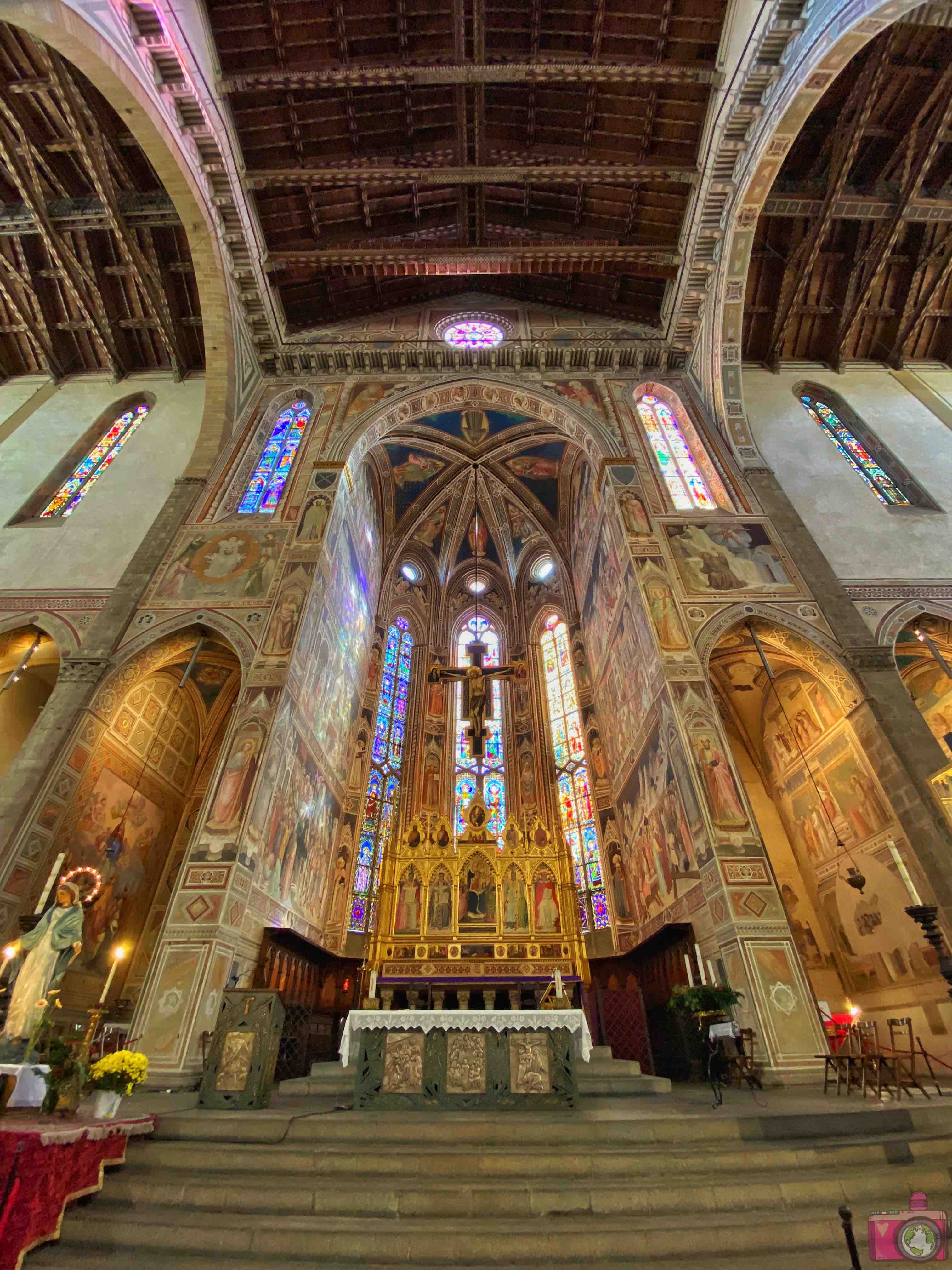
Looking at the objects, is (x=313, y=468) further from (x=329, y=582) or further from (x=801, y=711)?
(x=801, y=711)

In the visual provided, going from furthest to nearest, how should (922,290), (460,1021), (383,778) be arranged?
(383,778), (922,290), (460,1021)

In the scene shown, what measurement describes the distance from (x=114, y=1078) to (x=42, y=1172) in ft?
4.49

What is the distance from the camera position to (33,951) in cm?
646

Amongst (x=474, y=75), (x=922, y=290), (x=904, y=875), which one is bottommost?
(x=904, y=875)

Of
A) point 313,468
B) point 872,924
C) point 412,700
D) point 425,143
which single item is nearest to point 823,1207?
point 872,924

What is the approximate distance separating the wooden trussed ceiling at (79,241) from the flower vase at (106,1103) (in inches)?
665

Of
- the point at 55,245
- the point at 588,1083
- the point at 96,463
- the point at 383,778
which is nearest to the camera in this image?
the point at 588,1083

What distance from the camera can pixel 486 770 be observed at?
60.6 feet

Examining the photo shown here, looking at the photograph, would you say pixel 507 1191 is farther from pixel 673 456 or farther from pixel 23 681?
pixel 673 456

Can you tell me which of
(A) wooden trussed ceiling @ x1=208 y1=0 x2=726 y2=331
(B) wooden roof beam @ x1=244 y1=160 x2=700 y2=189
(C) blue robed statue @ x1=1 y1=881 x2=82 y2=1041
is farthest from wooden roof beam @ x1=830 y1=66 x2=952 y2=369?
(C) blue robed statue @ x1=1 y1=881 x2=82 y2=1041

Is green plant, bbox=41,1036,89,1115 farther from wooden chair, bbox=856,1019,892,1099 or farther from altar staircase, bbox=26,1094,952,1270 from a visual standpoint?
wooden chair, bbox=856,1019,892,1099

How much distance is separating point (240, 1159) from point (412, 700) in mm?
15286

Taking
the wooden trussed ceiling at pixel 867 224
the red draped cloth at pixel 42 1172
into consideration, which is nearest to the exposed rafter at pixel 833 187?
the wooden trussed ceiling at pixel 867 224

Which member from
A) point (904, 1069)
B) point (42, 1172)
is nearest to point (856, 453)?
point (904, 1069)
